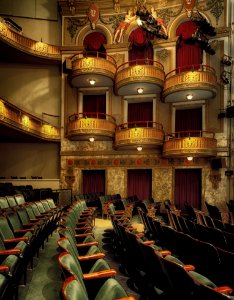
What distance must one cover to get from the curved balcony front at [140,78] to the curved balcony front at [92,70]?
0.80ft

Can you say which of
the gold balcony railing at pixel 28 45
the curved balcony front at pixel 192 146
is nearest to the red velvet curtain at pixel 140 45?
the gold balcony railing at pixel 28 45

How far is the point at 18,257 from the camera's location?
1453 mm

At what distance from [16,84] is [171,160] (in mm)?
4469

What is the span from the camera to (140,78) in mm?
6145

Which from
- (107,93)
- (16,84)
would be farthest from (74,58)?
(16,84)

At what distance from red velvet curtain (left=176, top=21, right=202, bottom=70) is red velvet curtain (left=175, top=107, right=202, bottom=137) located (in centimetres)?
108

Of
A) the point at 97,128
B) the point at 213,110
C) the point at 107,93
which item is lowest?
the point at 97,128

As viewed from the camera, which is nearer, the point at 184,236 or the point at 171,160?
the point at 184,236

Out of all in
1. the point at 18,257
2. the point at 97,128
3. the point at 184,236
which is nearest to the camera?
the point at 18,257

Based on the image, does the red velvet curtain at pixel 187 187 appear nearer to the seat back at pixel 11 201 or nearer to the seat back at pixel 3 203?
the seat back at pixel 11 201

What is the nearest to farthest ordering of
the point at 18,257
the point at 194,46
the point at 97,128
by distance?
1. the point at 18,257
2. the point at 97,128
3. the point at 194,46

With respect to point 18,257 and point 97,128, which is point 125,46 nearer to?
point 97,128

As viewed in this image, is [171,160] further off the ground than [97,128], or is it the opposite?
[97,128]

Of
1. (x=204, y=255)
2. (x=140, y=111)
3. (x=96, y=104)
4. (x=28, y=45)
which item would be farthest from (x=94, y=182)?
(x=204, y=255)
